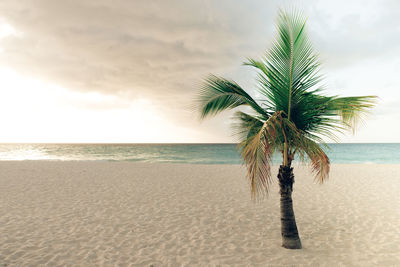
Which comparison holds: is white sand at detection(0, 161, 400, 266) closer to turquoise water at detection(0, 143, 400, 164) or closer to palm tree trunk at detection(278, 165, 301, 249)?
palm tree trunk at detection(278, 165, 301, 249)

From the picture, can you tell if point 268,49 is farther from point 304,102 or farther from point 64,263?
point 64,263

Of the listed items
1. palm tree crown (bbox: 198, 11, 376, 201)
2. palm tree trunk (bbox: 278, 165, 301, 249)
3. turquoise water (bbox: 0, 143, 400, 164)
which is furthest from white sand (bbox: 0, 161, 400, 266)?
turquoise water (bbox: 0, 143, 400, 164)

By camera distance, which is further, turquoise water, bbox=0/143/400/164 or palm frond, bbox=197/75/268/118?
turquoise water, bbox=0/143/400/164

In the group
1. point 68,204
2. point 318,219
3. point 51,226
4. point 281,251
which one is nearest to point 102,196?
point 68,204

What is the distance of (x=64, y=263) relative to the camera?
14.6 ft

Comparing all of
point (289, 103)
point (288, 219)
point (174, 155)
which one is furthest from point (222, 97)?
point (174, 155)

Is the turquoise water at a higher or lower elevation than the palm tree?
lower

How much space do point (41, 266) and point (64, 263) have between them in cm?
38

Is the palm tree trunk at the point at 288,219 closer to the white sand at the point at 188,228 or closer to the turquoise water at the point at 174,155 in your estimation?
the white sand at the point at 188,228

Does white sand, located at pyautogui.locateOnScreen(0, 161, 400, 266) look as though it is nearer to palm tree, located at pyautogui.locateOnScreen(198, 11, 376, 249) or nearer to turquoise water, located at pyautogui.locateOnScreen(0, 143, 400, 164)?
palm tree, located at pyautogui.locateOnScreen(198, 11, 376, 249)

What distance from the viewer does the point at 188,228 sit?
630cm

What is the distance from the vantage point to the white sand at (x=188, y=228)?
4.69 metres

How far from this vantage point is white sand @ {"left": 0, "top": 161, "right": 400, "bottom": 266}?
15.4 ft

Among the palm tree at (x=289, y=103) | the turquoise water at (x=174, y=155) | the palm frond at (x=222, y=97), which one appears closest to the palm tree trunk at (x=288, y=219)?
the palm tree at (x=289, y=103)
